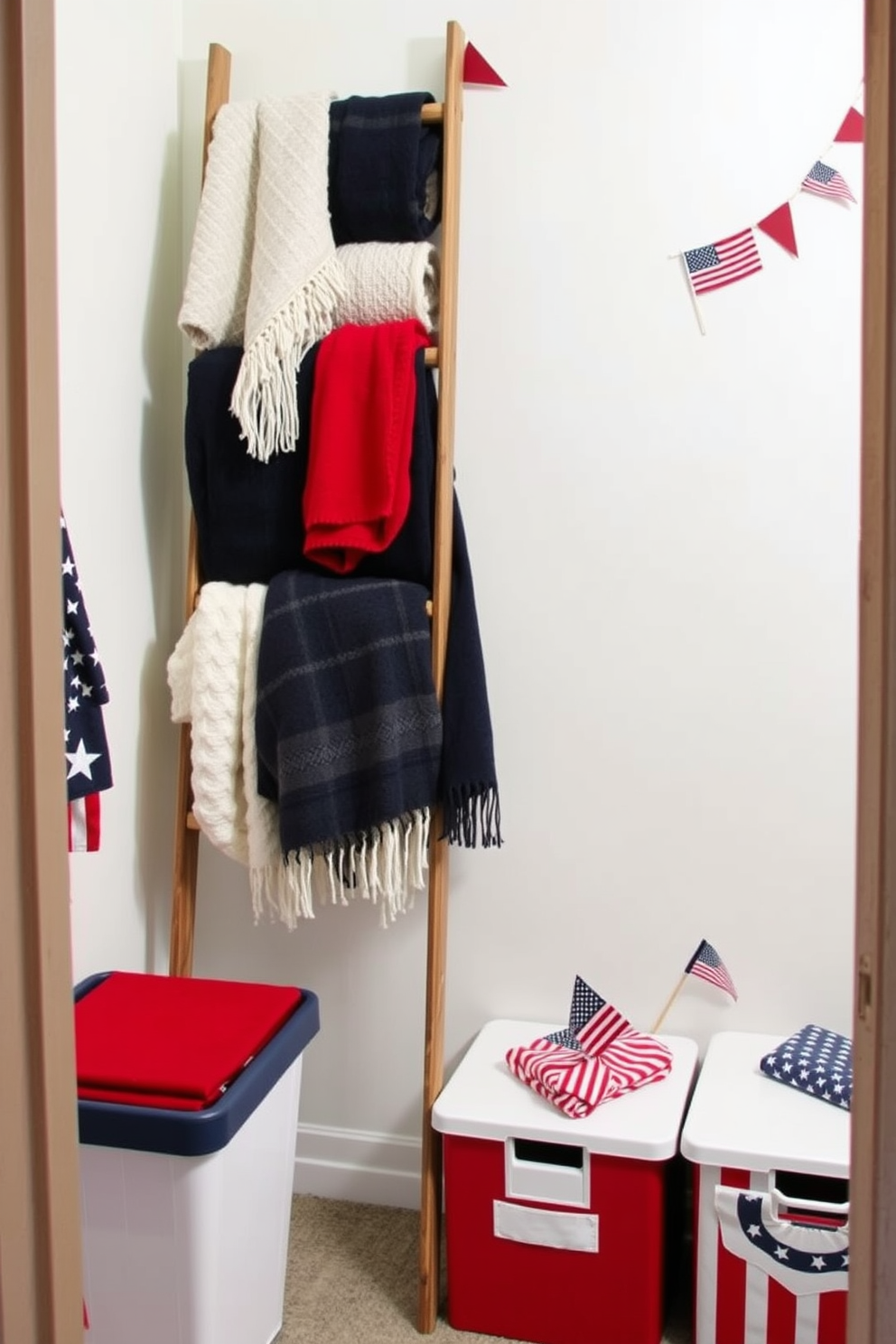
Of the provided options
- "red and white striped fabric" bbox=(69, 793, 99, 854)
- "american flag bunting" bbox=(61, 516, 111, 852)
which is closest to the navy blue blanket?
"american flag bunting" bbox=(61, 516, 111, 852)

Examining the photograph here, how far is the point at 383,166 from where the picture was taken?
1.94 metres

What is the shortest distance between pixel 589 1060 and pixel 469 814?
0.41m

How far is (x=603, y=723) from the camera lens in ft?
6.79

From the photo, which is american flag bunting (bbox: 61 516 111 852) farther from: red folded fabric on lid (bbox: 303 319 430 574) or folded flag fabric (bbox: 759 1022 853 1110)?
folded flag fabric (bbox: 759 1022 853 1110)

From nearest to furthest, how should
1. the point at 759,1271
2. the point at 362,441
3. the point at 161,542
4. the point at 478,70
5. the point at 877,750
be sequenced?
the point at 877,750 < the point at 759,1271 < the point at 362,441 < the point at 478,70 < the point at 161,542

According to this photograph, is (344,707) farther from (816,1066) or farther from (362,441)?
(816,1066)

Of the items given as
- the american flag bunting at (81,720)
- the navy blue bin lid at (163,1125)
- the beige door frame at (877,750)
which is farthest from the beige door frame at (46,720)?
the american flag bunting at (81,720)

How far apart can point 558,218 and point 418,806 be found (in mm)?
953

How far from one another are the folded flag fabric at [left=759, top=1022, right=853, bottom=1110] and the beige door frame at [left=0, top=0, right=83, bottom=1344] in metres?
1.35

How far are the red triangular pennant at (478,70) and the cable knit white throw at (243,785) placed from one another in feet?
2.87

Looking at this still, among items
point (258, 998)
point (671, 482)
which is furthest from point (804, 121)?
point (258, 998)

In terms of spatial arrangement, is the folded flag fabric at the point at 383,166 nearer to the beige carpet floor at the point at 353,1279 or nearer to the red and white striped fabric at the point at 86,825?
the red and white striped fabric at the point at 86,825

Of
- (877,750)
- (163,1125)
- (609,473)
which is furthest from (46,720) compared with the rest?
(609,473)

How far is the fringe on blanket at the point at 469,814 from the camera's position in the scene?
1.97 meters
